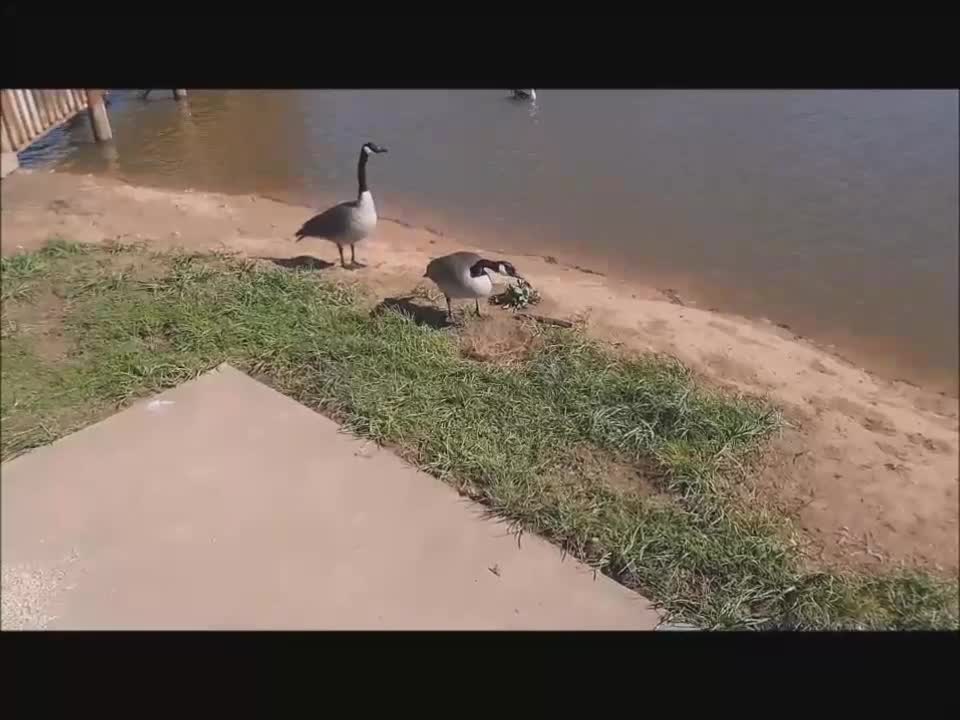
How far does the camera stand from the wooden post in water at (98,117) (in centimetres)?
286

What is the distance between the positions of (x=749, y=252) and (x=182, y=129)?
3291mm

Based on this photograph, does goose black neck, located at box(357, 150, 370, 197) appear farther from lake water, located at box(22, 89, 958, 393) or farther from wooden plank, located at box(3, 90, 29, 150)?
wooden plank, located at box(3, 90, 29, 150)

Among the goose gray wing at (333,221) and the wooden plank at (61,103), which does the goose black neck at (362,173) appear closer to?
the goose gray wing at (333,221)

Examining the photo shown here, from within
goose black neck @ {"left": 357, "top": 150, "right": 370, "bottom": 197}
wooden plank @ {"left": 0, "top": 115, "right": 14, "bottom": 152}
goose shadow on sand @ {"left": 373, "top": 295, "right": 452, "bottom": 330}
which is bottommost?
goose shadow on sand @ {"left": 373, "top": 295, "right": 452, "bottom": 330}

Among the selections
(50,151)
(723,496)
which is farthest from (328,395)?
(723,496)

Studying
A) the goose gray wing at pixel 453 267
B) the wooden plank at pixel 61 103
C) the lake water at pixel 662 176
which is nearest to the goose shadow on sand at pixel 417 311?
the goose gray wing at pixel 453 267

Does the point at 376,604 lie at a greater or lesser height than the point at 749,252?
lesser

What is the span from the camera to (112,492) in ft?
10.0

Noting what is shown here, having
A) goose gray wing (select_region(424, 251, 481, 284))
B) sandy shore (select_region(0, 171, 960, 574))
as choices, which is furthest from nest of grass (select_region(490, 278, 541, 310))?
goose gray wing (select_region(424, 251, 481, 284))

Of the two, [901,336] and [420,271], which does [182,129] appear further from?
[901,336]

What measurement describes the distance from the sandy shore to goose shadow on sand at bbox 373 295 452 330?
15cm

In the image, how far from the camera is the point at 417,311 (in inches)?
190

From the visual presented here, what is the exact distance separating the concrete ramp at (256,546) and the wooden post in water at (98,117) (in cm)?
120

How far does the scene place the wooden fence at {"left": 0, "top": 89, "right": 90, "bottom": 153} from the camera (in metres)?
2.67
